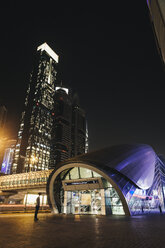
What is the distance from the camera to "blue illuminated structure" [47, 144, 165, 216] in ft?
74.3

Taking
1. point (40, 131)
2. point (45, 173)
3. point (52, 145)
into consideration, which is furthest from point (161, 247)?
point (52, 145)

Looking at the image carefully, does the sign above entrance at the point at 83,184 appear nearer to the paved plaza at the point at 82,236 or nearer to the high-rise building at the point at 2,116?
the paved plaza at the point at 82,236

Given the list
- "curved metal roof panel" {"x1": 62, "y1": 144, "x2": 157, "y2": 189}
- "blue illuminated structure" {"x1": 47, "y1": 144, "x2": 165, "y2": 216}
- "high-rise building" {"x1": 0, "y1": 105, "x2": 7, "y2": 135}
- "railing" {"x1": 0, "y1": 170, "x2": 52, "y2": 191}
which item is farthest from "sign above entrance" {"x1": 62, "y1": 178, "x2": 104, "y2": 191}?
"high-rise building" {"x1": 0, "y1": 105, "x2": 7, "y2": 135}

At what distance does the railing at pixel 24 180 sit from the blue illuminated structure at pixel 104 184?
125 ft

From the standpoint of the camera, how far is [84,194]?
26.1m

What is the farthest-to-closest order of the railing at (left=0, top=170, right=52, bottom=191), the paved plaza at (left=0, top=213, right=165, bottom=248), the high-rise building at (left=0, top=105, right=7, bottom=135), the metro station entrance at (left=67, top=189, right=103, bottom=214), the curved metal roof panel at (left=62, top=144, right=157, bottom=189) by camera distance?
the high-rise building at (left=0, top=105, right=7, bottom=135)
the railing at (left=0, top=170, right=52, bottom=191)
the metro station entrance at (left=67, top=189, right=103, bottom=214)
the curved metal roof panel at (left=62, top=144, right=157, bottom=189)
the paved plaza at (left=0, top=213, right=165, bottom=248)

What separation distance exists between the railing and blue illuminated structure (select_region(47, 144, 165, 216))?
38240 mm

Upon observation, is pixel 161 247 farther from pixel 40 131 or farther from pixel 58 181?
pixel 40 131

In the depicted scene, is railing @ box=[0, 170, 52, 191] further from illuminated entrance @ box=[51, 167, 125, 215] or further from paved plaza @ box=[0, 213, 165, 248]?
paved plaza @ box=[0, 213, 165, 248]

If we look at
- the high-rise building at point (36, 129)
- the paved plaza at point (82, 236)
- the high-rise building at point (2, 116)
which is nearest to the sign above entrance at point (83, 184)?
the paved plaza at point (82, 236)

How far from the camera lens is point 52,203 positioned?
26.8 metres

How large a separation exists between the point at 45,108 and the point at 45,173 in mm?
125154

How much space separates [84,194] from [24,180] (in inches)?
1949

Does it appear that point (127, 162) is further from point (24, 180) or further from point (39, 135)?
point (39, 135)
